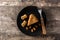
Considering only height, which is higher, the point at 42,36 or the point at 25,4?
the point at 25,4

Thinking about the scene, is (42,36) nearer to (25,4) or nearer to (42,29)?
(42,29)

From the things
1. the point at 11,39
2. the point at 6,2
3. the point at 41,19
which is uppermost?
the point at 6,2

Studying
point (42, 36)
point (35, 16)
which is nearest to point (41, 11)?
point (35, 16)

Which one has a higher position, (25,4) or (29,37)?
(25,4)

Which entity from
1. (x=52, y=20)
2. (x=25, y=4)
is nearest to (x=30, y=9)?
(x=25, y=4)

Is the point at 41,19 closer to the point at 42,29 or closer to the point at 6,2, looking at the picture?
the point at 42,29

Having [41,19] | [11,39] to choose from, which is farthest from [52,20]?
[11,39]

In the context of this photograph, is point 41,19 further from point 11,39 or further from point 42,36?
point 11,39
